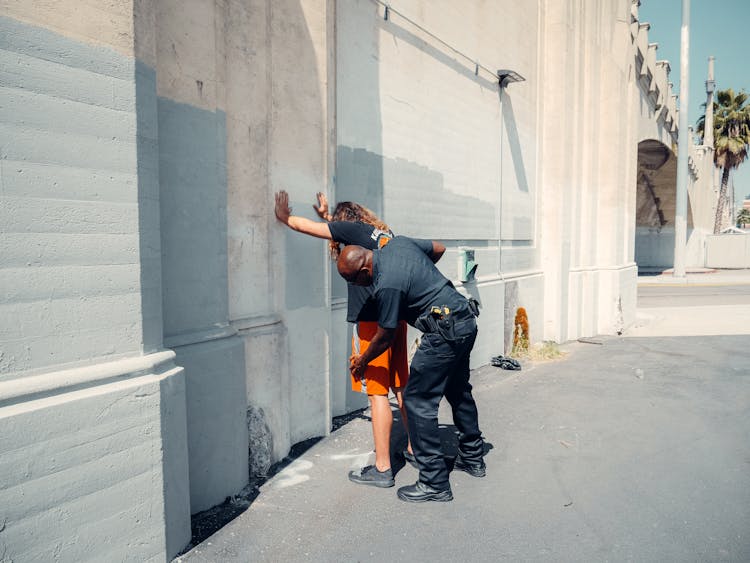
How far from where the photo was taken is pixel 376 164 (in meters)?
5.39

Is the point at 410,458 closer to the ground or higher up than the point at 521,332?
closer to the ground

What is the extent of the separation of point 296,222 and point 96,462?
6.56 ft

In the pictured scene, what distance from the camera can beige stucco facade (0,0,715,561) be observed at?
88.9 inches

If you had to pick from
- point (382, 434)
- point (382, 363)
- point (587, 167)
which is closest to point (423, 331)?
Answer: point (382, 363)

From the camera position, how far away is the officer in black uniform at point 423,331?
3.33 metres

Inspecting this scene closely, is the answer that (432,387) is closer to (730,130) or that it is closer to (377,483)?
(377,483)

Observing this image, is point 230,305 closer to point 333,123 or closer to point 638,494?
point 333,123

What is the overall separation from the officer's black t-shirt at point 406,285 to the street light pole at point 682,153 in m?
20.0

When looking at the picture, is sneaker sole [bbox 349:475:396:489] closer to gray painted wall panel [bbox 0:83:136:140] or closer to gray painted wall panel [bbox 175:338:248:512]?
gray painted wall panel [bbox 175:338:248:512]

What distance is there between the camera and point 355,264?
328cm

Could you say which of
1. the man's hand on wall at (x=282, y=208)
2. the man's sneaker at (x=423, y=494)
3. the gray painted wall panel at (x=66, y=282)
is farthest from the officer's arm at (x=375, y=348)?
the gray painted wall panel at (x=66, y=282)

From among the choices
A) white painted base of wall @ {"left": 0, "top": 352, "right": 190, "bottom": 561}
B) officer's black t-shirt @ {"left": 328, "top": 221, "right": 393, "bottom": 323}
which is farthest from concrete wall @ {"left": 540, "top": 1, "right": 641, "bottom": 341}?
white painted base of wall @ {"left": 0, "top": 352, "right": 190, "bottom": 561}

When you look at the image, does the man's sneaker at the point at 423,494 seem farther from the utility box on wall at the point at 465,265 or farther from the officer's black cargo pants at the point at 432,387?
the utility box on wall at the point at 465,265

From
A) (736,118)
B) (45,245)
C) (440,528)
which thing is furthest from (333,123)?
(736,118)
